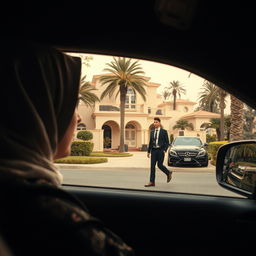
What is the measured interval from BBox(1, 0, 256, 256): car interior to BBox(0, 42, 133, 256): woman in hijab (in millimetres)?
989

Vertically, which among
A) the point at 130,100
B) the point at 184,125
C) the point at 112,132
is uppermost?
the point at 130,100

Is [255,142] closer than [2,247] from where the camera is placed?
No

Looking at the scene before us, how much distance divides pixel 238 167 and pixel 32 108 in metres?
1.92

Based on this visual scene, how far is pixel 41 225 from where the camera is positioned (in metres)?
0.81

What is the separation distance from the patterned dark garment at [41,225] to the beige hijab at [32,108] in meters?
0.06

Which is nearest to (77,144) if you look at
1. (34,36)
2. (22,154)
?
(34,36)

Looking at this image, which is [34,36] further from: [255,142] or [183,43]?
[255,142]

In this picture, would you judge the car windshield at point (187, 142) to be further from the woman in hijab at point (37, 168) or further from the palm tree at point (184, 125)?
the palm tree at point (184, 125)

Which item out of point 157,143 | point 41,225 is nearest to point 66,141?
point 41,225

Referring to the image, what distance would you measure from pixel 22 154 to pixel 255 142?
168 centimetres

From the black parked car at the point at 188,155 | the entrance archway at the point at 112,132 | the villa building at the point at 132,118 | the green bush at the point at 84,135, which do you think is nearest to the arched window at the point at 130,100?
the villa building at the point at 132,118

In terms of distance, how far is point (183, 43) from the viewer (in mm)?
2102

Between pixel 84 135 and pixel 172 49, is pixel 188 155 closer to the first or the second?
pixel 172 49

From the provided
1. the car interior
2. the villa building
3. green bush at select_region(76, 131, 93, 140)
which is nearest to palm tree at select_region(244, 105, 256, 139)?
the car interior
